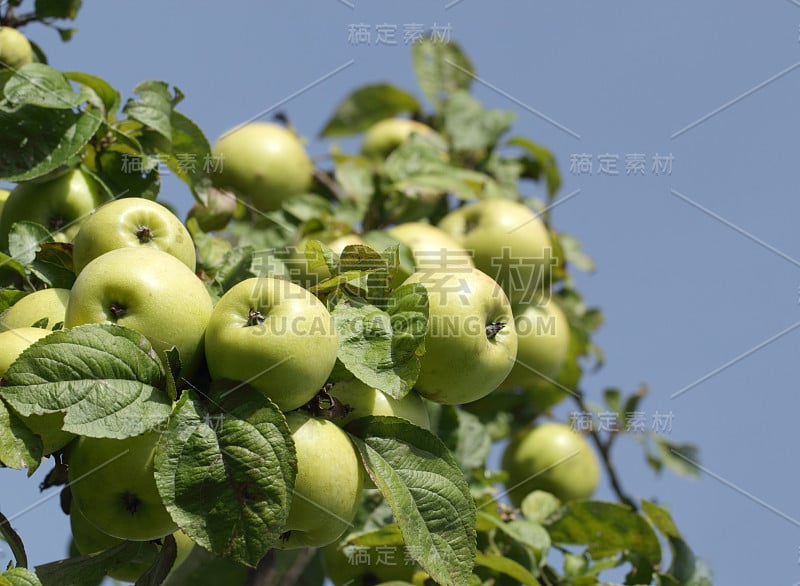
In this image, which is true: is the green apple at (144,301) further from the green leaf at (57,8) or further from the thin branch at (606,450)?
the thin branch at (606,450)

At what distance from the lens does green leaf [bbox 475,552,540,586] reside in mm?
2012

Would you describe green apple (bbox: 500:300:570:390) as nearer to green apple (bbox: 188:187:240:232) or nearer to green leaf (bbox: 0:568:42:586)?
green apple (bbox: 188:187:240:232)

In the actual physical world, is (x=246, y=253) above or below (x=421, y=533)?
above

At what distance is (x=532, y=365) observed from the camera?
2867 mm

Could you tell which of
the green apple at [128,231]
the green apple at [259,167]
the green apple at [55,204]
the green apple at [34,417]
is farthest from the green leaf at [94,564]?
the green apple at [259,167]

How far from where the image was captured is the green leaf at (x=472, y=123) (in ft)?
11.3

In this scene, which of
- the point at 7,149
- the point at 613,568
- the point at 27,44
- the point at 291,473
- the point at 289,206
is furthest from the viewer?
the point at 289,206

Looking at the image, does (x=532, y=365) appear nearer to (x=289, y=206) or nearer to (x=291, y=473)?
(x=289, y=206)

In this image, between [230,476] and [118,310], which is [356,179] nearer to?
[118,310]

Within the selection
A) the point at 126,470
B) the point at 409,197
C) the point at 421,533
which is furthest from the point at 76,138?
the point at 409,197

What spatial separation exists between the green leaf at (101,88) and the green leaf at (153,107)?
0.05 meters

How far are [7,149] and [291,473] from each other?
0.92m

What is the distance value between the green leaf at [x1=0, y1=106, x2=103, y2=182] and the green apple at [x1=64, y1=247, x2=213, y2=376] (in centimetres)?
43

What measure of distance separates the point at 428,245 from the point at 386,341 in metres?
1.04
